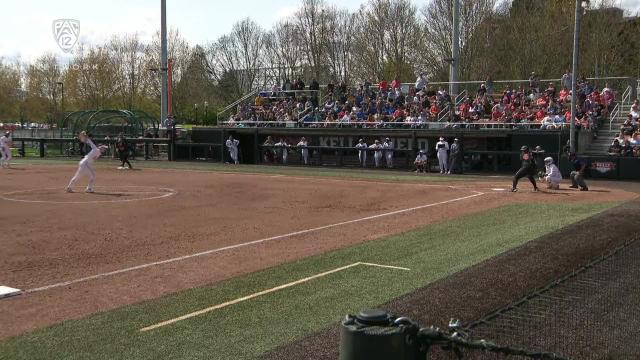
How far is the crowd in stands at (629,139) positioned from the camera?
78.6ft

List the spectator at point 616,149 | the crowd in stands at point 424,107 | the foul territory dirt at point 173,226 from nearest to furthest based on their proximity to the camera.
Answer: the foul territory dirt at point 173,226 < the spectator at point 616,149 < the crowd in stands at point 424,107

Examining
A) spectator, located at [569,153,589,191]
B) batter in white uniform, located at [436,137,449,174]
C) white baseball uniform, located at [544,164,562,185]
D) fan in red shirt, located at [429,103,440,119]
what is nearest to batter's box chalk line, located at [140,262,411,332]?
white baseball uniform, located at [544,164,562,185]

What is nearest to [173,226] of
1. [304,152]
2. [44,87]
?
[304,152]

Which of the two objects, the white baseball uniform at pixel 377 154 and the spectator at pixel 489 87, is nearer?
the spectator at pixel 489 87

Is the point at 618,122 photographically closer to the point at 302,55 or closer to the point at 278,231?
the point at 278,231

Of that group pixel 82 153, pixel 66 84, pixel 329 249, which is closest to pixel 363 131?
pixel 82 153

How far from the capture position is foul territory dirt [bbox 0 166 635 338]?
8.41 m

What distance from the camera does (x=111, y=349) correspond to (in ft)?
19.0

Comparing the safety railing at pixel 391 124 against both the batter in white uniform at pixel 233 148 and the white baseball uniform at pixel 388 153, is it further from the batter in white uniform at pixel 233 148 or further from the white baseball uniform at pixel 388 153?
the batter in white uniform at pixel 233 148

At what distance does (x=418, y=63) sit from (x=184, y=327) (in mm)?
44249

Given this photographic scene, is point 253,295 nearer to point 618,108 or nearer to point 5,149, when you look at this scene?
point 618,108

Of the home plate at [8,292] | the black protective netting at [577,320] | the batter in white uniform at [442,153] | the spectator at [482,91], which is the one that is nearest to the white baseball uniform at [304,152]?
the batter in white uniform at [442,153]

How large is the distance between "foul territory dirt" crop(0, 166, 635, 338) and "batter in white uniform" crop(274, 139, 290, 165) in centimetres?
944

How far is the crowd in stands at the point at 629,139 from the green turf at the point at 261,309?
14786 millimetres
